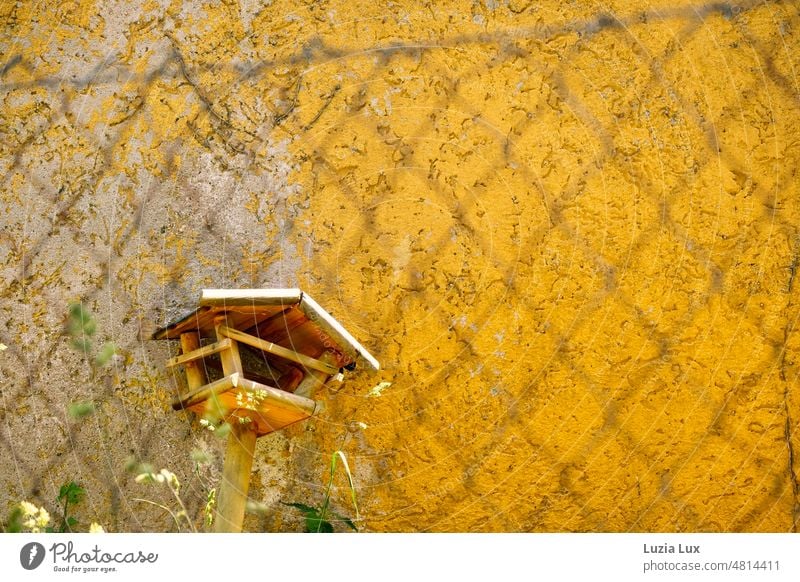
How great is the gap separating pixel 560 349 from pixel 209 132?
78 centimetres

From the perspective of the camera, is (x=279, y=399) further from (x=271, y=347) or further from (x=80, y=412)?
(x=80, y=412)

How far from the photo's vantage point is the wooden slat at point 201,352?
5.39 feet

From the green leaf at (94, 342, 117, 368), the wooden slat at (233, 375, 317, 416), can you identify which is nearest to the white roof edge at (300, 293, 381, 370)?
the wooden slat at (233, 375, 317, 416)

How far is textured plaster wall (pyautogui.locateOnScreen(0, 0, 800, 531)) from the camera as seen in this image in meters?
1.83

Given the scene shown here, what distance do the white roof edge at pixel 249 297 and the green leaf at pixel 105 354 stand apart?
326 mm

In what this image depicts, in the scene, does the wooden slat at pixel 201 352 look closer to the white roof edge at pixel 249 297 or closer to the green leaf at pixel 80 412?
the white roof edge at pixel 249 297

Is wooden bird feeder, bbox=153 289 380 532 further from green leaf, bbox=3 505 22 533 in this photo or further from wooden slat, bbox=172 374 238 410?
green leaf, bbox=3 505 22 533

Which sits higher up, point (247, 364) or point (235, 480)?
point (247, 364)

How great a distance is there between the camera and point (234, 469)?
1634 millimetres

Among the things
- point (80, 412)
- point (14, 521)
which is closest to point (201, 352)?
point (80, 412)

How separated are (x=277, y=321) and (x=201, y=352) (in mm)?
138

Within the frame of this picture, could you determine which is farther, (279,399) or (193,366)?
(193,366)

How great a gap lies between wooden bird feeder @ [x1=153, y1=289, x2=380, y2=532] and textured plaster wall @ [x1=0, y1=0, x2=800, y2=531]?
143 millimetres

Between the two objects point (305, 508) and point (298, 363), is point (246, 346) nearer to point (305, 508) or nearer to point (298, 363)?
point (298, 363)
